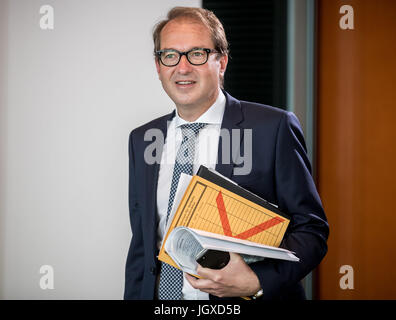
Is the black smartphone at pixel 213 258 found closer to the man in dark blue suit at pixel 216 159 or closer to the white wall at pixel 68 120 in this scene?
the man in dark blue suit at pixel 216 159

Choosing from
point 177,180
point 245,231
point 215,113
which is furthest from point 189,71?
point 245,231

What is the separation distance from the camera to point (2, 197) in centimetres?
249

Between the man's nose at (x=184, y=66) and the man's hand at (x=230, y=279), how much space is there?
0.76 m

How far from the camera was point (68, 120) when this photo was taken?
8.16 feet

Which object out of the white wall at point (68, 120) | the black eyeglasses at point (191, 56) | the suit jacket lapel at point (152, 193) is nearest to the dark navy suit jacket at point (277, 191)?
the suit jacket lapel at point (152, 193)

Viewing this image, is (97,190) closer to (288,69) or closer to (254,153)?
(254,153)

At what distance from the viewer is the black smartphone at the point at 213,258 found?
118 centimetres

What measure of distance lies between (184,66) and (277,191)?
627 millimetres

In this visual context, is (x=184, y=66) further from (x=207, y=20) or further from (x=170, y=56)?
(x=207, y=20)

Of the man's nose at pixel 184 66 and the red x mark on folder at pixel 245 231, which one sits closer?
the red x mark on folder at pixel 245 231

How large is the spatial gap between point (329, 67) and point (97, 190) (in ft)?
5.67

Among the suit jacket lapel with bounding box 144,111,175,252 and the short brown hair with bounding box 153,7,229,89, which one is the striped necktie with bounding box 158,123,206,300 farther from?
the short brown hair with bounding box 153,7,229,89

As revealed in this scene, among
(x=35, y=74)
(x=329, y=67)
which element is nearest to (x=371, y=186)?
(x=329, y=67)

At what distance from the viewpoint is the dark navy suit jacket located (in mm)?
1414
